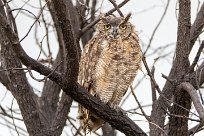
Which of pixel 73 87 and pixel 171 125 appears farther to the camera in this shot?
pixel 171 125

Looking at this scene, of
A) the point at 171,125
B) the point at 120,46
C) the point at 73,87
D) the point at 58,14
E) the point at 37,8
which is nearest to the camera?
the point at 58,14

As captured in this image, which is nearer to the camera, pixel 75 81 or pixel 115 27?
pixel 75 81

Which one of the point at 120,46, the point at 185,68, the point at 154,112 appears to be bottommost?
the point at 185,68

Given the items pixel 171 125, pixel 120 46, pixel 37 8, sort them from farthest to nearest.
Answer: pixel 37 8 < pixel 120 46 < pixel 171 125

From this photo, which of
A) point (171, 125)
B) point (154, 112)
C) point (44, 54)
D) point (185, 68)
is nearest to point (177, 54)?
point (185, 68)

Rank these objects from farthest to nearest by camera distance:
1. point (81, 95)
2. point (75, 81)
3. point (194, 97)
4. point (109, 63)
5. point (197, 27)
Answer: point (197, 27), point (109, 63), point (81, 95), point (75, 81), point (194, 97)

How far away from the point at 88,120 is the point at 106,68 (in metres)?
0.46

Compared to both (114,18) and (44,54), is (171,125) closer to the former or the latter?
(114,18)

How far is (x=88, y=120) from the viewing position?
429 centimetres

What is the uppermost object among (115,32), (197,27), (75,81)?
(197,27)

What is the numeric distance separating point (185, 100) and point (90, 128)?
114cm

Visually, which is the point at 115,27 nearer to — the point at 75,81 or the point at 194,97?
the point at 75,81

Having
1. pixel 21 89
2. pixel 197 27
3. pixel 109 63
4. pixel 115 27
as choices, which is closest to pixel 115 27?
pixel 115 27

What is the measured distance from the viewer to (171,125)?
362 centimetres
